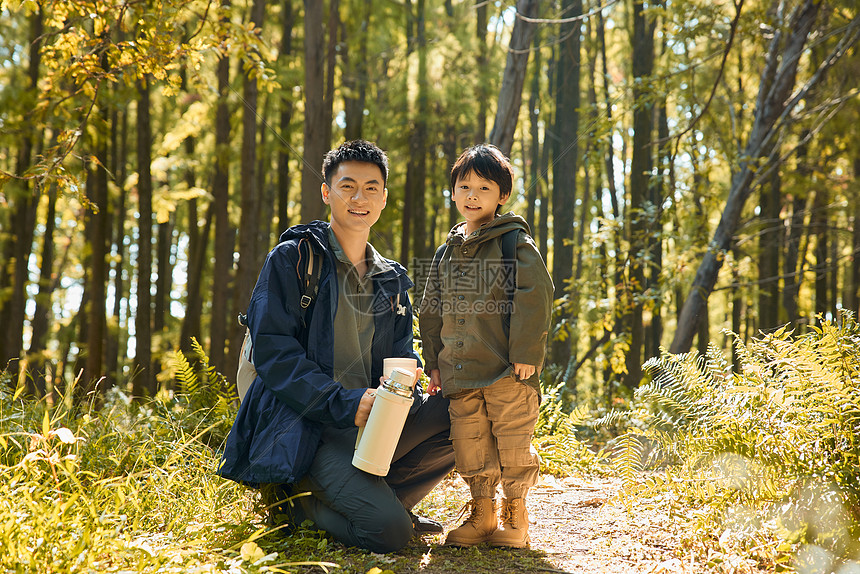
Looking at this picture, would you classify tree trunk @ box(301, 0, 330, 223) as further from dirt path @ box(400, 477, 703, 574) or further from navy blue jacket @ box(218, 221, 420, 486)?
dirt path @ box(400, 477, 703, 574)

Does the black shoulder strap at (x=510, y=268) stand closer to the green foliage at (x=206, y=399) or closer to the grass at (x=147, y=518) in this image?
the grass at (x=147, y=518)

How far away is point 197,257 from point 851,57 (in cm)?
1271

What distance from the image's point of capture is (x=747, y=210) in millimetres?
14703

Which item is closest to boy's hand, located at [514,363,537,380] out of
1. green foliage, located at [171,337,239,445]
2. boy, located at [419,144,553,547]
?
boy, located at [419,144,553,547]

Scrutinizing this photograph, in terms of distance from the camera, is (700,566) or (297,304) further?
(297,304)

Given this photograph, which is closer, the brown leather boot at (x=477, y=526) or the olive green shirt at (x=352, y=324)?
the brown leather boot at (x=477, y=526)

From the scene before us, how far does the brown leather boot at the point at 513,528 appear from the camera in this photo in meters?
2.84

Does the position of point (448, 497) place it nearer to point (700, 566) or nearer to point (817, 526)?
point (700, 566)

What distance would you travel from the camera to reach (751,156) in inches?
260

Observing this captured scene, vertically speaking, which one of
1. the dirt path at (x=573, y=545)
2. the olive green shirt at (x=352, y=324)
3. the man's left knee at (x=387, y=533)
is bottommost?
the dirt path at (x=573, y=545)

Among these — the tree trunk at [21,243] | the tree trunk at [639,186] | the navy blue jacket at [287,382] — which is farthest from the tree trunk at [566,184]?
the tree trunk at [21,243]

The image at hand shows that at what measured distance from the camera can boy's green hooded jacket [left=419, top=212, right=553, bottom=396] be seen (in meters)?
2.84

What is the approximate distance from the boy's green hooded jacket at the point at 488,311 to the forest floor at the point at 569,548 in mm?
758

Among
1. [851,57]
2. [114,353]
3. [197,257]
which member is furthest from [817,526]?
[114,353]
